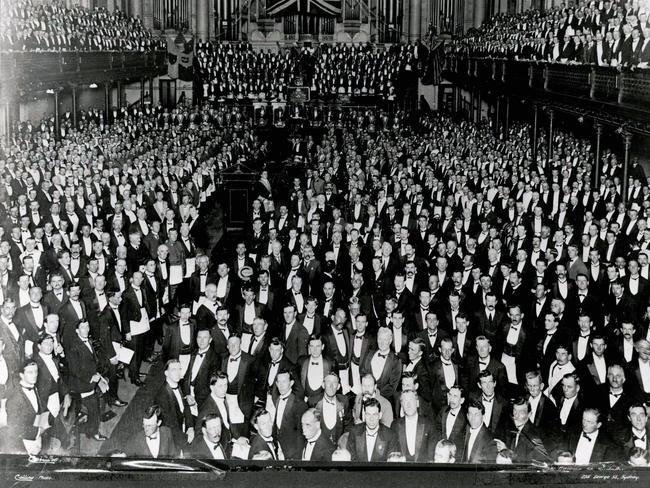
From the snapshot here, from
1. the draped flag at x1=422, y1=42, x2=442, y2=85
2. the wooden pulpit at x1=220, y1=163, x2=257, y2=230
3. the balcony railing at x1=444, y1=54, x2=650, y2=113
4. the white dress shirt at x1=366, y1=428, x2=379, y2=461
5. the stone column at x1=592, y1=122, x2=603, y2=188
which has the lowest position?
the white dress shirt at x1=366, y1=428, x2=379, y2=461

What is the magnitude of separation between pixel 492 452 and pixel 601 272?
18.2 feet

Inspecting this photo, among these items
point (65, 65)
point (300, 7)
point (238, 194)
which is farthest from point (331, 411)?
point (300, 7)

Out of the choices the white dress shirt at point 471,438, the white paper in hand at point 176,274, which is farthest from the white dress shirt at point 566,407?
the white paper in hand at point 176,274

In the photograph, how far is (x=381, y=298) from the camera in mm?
10133

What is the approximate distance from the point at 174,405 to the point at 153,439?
34.0 inches

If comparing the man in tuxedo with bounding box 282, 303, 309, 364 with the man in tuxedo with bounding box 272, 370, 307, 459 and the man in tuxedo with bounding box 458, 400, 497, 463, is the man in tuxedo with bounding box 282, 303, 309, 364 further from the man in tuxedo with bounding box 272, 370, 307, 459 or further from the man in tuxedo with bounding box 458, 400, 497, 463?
the man in tuxedo with bounding box 458, 400, 497, 463

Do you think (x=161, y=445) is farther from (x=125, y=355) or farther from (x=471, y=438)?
(x=125, y=355)

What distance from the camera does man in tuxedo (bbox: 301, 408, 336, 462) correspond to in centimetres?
602

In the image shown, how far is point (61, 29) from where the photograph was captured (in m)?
21.8

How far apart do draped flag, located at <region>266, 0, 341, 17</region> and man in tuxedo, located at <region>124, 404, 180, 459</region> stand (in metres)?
35.6

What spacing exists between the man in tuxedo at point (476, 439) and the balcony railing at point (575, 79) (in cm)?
930

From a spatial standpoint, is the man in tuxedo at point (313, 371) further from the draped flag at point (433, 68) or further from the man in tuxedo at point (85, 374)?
the draped flag at point (433, 68)

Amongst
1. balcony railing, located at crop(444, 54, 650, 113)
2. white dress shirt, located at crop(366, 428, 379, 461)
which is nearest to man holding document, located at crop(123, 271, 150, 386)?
white dress shirt, located at crop(366, 428, 379, 461)

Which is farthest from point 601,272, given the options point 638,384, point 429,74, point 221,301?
point 429,74
